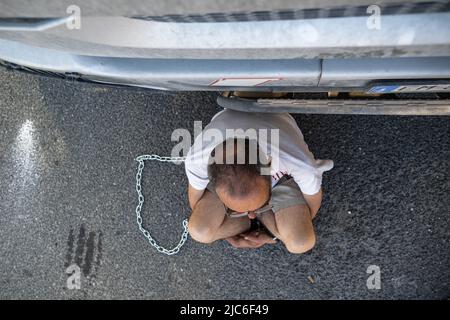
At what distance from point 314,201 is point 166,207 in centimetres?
79

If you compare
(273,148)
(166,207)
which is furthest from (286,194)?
(166,207)

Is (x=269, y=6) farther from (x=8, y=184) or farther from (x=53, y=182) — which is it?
(x=8, y=184)

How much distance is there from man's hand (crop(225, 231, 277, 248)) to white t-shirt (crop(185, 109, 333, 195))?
0.33 metres

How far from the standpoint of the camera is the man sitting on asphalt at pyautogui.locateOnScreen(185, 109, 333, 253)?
1.80 meters

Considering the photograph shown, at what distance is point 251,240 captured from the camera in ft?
7.36

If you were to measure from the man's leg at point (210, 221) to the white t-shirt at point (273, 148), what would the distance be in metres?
0.19

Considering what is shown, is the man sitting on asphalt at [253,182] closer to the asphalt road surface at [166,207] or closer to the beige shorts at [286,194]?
the beige shorts at [286,194]

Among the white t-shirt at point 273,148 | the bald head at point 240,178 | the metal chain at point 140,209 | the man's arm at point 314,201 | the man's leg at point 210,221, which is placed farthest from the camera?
the metal chain at point 140,209

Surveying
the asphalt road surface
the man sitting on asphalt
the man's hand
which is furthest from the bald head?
the asphalt road surface

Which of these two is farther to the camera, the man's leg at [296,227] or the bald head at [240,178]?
the man's leg at [296,227]

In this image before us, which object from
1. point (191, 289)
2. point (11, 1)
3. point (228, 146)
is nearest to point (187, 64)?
point (11, 1)

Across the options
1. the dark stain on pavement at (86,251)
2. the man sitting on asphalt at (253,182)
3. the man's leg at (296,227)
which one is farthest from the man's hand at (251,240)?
the dark stain on pavement at (86,251)

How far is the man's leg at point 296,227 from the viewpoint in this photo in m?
2.14

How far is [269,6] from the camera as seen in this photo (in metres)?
0.98
